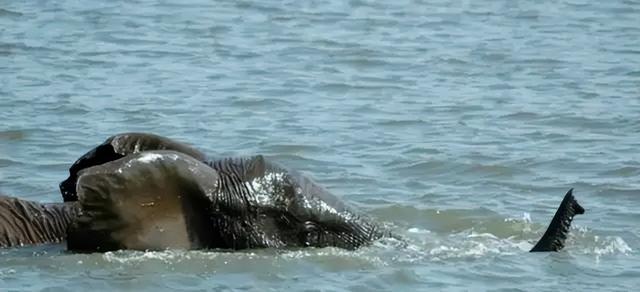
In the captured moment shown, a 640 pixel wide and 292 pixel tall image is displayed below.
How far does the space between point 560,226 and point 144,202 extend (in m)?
2.09

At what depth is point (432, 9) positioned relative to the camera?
2134 cm

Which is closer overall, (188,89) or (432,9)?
(188,89)

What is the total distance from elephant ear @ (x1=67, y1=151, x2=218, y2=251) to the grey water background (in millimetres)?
130

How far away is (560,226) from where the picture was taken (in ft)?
29.0

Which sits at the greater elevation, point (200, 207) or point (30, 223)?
point (200, 207)

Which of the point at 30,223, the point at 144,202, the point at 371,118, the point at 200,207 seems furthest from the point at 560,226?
the point at 371,118

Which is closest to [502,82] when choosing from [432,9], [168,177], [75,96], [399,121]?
[399,121]

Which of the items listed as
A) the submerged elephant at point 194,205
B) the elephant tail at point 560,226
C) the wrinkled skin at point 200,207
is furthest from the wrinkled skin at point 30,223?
the elephant tail at point 560,226

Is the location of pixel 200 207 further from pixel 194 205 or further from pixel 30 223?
pixel 30 223

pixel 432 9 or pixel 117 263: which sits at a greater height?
pixel 432 9

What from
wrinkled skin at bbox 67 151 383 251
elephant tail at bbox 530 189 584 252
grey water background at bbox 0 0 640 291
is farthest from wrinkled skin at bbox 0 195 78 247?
elephant tail at bbox 530 189 584 252

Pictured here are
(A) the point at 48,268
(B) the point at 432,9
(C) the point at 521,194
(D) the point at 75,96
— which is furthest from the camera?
(B) the point at 432,9

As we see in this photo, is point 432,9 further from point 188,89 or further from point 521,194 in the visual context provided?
point 521,194

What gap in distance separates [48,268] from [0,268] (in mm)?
226
